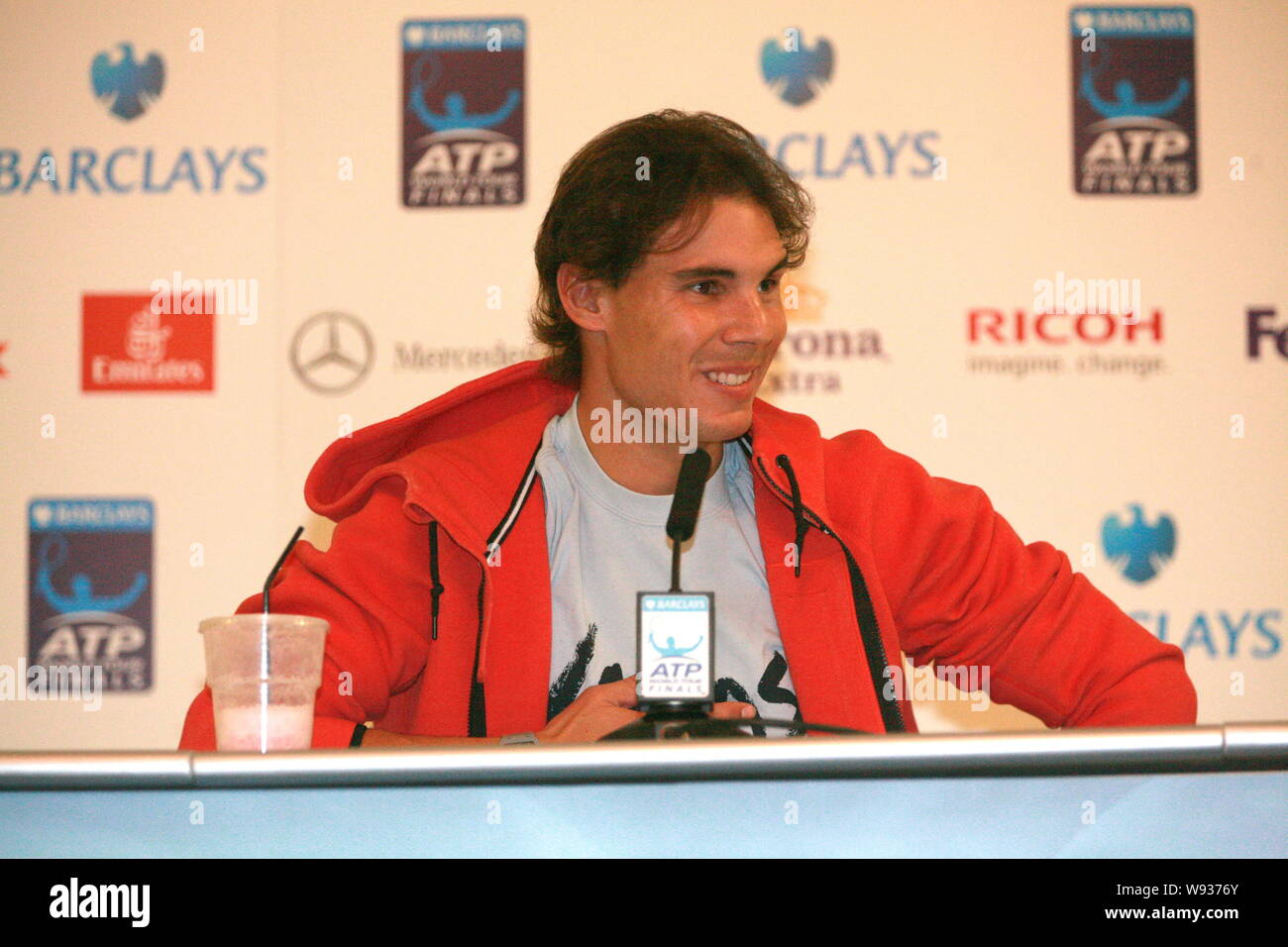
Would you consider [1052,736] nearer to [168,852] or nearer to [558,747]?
[558,747]

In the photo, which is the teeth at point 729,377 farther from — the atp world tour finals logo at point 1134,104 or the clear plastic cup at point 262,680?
the atp world tour finals logo at point 1134,104

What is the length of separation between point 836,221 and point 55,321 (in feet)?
5.44

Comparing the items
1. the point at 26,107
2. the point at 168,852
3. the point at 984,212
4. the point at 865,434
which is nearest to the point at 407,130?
the point at 26,107

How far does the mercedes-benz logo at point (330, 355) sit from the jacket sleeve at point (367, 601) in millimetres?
1115

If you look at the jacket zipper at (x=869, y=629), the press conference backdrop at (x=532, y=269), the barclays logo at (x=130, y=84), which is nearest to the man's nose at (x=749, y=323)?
the jacket zipper at (x=869, y=629)

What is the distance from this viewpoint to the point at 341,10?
299 centimetres

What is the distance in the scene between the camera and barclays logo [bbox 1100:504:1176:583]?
9.46ft

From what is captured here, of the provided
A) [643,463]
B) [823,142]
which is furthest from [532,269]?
[643,463]

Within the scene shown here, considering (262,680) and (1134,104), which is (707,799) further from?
(1134,104)

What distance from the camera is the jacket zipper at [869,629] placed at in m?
1.80

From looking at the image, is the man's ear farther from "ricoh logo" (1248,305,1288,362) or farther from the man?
"ricoh logo" (1248,305,1288,362)

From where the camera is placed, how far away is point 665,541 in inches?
74.0

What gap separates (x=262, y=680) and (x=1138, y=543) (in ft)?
6.85
